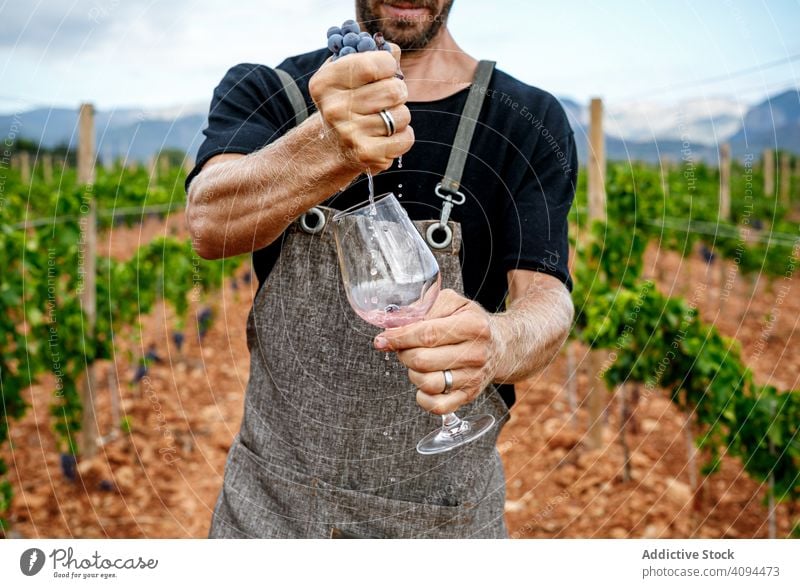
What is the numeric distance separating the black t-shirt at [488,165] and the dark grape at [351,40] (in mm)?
466

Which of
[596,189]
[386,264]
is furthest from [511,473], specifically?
[386,264]

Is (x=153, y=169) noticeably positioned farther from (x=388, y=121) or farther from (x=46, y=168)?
(x=46, y=168)

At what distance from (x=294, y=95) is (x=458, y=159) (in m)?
0.39

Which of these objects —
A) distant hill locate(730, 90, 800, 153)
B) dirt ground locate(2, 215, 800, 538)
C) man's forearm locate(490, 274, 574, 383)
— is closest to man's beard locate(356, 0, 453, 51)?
man's forearm locate(490, 274, 574, 383)

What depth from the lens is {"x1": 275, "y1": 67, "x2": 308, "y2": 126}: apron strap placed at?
158 centimetres

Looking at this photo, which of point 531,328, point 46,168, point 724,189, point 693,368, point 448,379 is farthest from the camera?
point 46,168

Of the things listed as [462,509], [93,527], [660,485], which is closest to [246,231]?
[462,509]

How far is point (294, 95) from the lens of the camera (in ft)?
5.25

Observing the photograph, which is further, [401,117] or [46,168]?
[46,168]

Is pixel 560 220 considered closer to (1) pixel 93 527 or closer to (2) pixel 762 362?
(1) pixel 93 527

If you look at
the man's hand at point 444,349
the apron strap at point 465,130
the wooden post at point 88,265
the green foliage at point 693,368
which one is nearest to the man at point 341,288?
the apron strap at point 465,130

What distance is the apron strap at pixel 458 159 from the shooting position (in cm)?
153

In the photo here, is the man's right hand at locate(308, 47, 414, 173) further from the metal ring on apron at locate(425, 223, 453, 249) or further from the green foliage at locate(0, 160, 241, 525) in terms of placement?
the green foliage at locate(0, 160, 241, 525)

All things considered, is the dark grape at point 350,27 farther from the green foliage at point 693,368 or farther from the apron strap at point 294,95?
the green foliage at point 693,368
